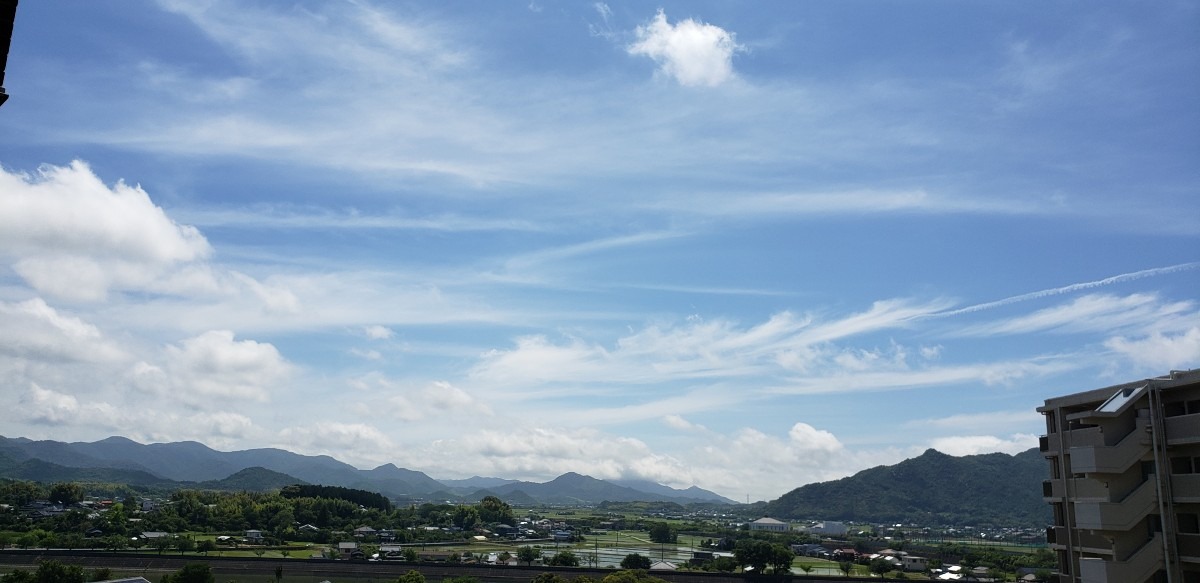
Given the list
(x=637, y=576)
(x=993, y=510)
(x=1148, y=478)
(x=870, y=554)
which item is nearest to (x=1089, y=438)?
(x=1148, y=478)

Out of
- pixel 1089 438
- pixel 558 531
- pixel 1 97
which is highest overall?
pixel 1 97

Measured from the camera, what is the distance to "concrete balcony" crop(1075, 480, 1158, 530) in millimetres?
14141

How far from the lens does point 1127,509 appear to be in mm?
14227

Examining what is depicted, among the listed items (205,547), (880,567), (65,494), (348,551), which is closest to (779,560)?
(880,567)

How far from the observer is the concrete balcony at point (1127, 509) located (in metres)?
14.1

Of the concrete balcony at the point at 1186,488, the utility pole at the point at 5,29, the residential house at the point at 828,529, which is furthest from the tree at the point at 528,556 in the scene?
the residential house at the point at 828,529

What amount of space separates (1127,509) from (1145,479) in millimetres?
763

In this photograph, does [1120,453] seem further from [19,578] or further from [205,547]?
[205,547]

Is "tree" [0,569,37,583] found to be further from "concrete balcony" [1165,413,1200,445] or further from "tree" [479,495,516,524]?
"tree" [479,495,516,524]

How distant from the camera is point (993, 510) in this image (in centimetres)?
19662

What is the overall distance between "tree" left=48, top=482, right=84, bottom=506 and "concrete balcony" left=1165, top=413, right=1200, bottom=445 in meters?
117

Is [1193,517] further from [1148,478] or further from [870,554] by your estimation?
[870,554]

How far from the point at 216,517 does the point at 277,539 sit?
11.3 metres

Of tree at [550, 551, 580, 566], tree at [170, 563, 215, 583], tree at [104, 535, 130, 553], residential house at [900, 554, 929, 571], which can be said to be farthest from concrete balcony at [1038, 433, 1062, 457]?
tree at [104, 535, 130, 553]
